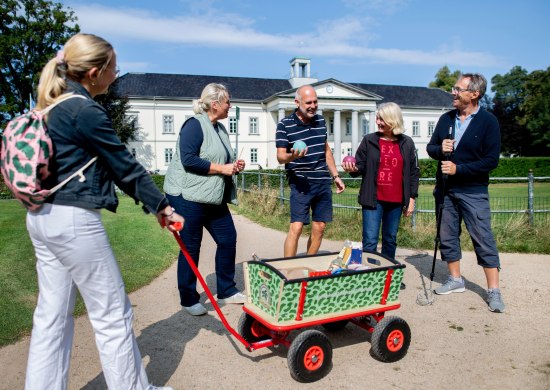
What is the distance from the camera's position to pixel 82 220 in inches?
104

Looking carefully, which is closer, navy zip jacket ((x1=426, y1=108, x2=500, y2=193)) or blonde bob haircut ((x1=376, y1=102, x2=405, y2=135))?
navy zip jacket ((x1=426, y1=108, x2=500, y2=193))

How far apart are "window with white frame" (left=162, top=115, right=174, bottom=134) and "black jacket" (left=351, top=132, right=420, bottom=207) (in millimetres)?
54187

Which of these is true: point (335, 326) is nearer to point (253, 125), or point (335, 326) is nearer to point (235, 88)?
point (253, 125)

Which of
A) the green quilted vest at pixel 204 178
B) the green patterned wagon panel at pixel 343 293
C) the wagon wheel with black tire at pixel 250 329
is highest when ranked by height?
the green quilted vest at pixel 204 178

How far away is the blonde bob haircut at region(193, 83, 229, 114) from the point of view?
4863mm

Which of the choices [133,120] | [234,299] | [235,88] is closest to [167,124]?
[133,120]

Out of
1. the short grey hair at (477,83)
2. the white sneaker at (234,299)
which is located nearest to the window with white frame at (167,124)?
the white sneaker at (234,299)

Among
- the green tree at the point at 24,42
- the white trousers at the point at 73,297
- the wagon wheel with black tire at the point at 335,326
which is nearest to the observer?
the white trousers at the point at 73,297

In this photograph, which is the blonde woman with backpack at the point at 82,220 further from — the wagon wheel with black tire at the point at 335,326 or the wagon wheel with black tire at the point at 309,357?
the wagon wheel with black tire at the point at 335,326

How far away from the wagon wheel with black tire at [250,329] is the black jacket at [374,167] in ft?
7.36

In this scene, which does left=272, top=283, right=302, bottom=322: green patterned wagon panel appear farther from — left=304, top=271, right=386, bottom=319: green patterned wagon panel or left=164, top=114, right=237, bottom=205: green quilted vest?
left=164, top=114, right=237, bottom=205: green quilted vest

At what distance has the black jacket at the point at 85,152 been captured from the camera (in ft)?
8.50

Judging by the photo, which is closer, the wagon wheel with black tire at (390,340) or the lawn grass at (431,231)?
the wagon wheel with black tire at (390,340)

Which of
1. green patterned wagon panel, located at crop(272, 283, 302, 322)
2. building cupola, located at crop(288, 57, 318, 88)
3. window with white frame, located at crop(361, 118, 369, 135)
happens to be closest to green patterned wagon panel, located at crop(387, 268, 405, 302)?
green patterned wagon panel, located at crop(272, 283, 302, 322)
